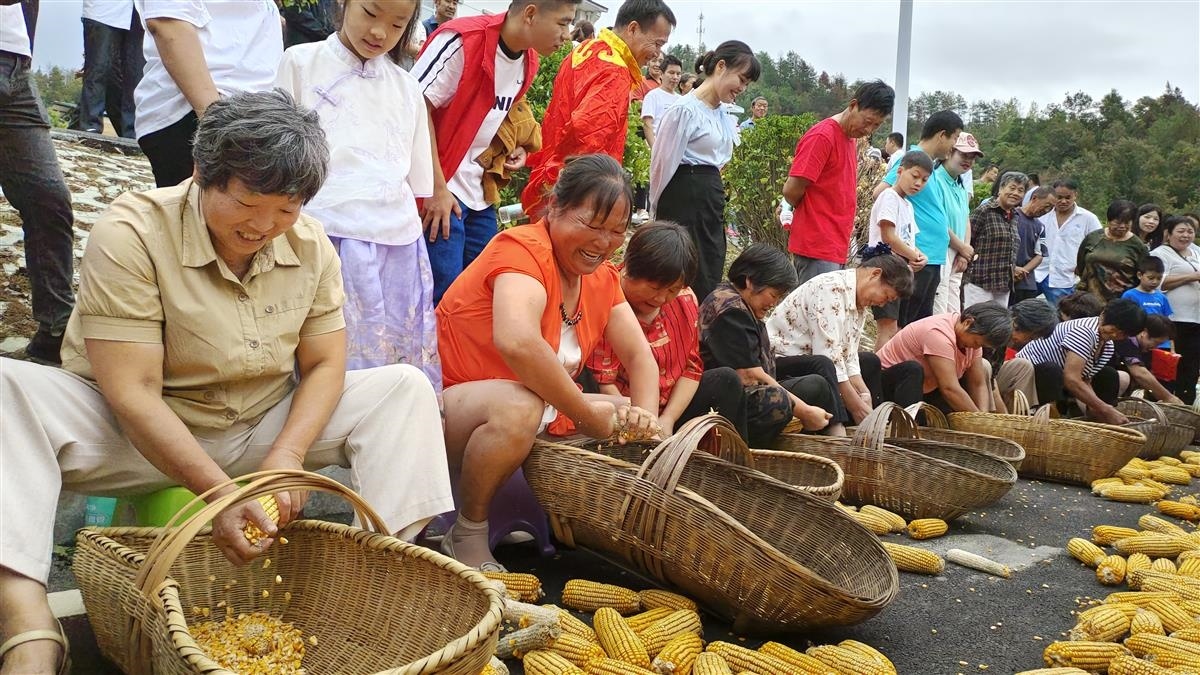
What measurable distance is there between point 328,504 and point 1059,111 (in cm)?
4090

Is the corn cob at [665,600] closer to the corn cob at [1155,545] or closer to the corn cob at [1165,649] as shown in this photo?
the corn cob at [1165,649]

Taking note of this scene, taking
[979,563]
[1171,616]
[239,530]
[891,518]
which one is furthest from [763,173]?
[239,530]

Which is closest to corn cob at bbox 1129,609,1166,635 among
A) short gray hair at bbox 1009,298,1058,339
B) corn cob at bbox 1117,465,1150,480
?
corn cob at bbox 1117,465,1150,480

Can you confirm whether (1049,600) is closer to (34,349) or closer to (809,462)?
(809,462)

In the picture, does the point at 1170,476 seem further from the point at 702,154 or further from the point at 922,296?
the point at 702,154

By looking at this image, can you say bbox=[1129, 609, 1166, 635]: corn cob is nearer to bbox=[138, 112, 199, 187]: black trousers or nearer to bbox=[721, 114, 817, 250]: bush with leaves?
bbox=[138, 112, 199, 187]: black trousers

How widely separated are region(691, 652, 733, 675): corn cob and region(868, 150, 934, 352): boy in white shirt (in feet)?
15.7

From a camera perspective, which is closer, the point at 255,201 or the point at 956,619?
the point at 255,201

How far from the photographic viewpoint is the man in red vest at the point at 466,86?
3945 millimetres

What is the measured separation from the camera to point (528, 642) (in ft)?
8.65

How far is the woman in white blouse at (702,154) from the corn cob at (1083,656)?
10.4 ft

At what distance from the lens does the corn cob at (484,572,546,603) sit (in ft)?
10.0

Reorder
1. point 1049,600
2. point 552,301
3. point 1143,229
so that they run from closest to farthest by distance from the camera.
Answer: point 552,301 → point 1049,600 → point 1143,229

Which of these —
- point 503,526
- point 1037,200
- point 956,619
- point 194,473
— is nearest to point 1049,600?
point 956,619
